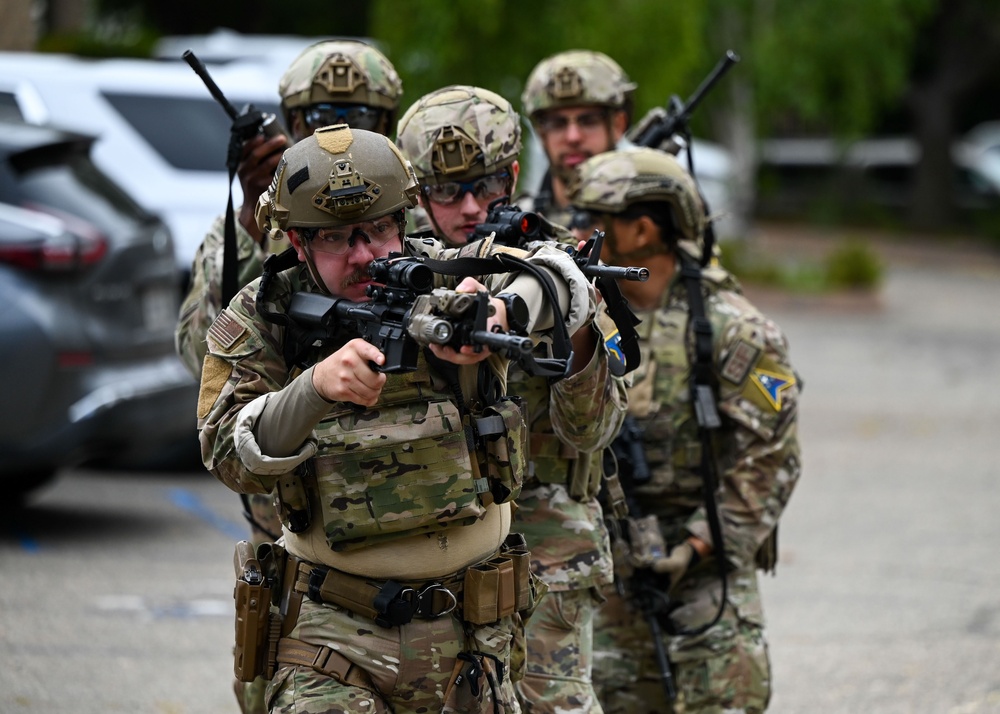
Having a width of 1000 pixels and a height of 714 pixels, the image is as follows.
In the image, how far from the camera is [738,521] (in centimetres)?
461

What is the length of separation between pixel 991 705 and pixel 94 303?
452 cm

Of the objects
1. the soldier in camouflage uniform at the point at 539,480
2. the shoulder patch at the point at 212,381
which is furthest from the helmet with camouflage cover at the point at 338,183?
Answer: the soldier in camouflage uniform at the point at 539,480

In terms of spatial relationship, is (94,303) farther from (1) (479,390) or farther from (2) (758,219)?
(2) (758,219)

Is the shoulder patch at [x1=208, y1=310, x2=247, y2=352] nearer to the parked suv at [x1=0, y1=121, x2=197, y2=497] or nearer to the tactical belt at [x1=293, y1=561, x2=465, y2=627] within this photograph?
the tactical belt at [x1=293, y1=561, x2=465, y2=627]

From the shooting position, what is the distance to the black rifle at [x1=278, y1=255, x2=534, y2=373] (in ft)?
9.19

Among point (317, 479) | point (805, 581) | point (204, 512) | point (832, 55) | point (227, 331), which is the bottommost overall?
point (805, 581)

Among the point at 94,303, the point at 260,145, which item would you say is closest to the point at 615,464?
the point at 260,145

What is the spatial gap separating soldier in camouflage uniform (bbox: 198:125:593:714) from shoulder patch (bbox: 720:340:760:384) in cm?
134

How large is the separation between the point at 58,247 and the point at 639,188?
12.3ft

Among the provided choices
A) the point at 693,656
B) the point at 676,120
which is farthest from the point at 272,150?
the point at 693,656

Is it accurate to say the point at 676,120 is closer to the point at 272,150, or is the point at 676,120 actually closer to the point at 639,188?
the point at 639,188

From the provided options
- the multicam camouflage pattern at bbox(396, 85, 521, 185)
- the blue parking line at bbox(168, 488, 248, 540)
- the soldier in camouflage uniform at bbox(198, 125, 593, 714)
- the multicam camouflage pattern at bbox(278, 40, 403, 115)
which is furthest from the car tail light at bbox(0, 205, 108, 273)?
the soldier in camouflage uniform at bbox(198, 125, 593, 714)

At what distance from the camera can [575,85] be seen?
18.8 ft

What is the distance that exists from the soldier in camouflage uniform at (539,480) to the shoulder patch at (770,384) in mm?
660
